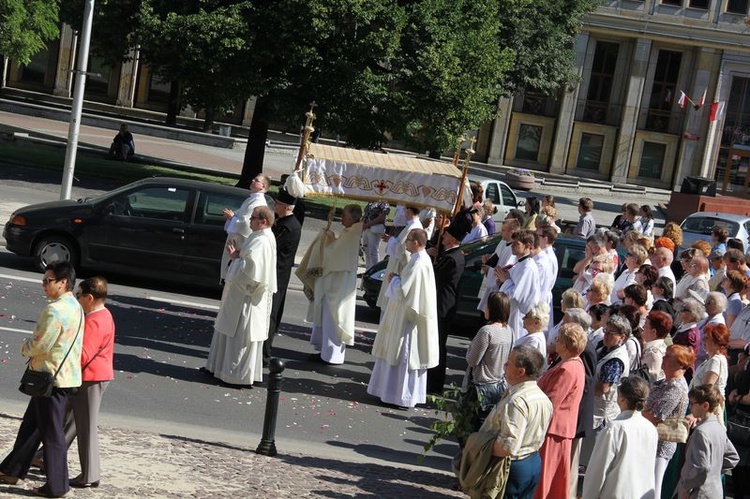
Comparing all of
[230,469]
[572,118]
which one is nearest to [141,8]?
[230,469]

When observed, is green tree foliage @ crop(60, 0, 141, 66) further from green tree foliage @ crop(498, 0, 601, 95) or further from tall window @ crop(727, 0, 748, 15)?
tall window @ crop(727, 0, 748, 15)

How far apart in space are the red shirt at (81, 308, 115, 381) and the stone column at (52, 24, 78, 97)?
174 feet

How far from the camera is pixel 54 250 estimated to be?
15.8m

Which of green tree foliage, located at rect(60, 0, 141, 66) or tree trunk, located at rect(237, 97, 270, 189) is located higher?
green tree foliage, located at rect(60, 0, 141, 66)

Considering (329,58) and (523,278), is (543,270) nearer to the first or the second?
(523,278)

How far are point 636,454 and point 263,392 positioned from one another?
5.19 meters

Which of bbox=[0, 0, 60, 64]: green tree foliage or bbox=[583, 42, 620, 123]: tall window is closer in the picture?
bbox=[0, 0, 60, 64]: green tree foliage

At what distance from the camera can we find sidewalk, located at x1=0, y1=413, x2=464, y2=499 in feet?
26.0

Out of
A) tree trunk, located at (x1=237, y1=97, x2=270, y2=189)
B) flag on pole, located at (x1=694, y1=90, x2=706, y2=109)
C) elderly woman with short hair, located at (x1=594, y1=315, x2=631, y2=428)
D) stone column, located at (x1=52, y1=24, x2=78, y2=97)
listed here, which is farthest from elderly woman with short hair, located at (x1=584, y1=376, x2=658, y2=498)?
stone column, located at (x1=52, y1=24, x2=78, y2=97)

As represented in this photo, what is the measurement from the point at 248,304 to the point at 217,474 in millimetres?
3305

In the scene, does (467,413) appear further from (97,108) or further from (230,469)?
(97,108)

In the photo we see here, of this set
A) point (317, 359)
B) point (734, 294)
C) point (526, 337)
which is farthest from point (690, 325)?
point (317, 359)

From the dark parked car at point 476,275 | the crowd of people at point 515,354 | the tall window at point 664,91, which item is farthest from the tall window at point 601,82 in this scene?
the crowd of people at point 515,354

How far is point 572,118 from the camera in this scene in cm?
5872
